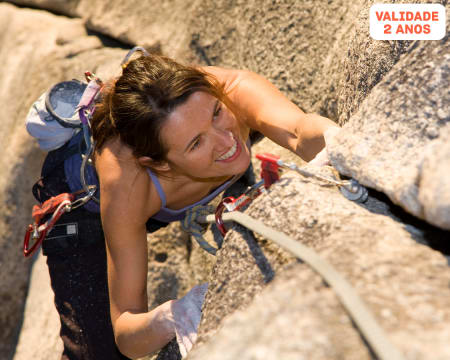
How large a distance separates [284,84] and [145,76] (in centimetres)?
97

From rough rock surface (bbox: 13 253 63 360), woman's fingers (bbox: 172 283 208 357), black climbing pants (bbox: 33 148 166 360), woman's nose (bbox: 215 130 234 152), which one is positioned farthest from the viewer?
rough rock surface (bbox: 13 253 63 360)

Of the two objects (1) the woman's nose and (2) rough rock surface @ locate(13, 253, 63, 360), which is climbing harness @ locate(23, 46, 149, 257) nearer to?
(1) the woman's nose

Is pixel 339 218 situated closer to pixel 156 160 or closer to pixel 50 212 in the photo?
pixel 156 160

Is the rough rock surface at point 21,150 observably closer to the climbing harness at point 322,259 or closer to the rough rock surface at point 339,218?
the rough rock surface at point 339,218

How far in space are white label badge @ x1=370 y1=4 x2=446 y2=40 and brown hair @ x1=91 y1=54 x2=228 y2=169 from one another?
2.05 ft

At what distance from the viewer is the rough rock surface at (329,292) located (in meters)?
0.90

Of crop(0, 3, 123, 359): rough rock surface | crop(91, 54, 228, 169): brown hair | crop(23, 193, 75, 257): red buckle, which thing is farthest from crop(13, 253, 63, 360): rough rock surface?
crop(91, 54, 228, 169): brown hair

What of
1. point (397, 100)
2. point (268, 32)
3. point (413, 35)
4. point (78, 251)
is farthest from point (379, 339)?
point (268, 32)

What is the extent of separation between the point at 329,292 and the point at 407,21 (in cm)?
107

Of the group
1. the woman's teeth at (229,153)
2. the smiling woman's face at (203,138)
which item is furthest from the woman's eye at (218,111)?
the woman's teeth at (229,153)

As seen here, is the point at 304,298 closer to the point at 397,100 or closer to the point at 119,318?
the point at 397,100

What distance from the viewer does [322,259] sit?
1.04 m

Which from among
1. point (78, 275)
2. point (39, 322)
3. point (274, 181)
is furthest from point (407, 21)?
point (39, 322)

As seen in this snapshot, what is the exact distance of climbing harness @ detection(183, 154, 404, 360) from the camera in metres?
0.86
